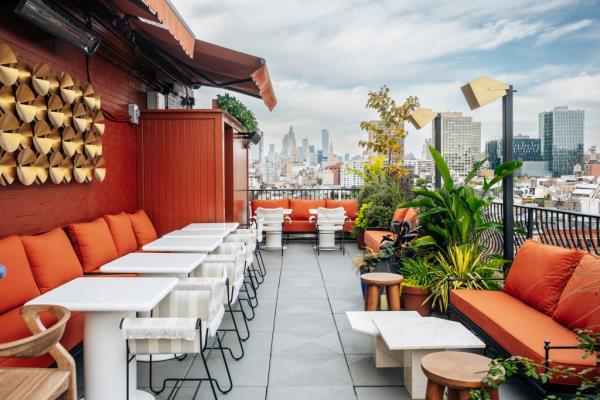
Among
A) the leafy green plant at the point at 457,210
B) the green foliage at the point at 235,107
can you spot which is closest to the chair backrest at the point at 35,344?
the leafy green plant at the point at 457,210

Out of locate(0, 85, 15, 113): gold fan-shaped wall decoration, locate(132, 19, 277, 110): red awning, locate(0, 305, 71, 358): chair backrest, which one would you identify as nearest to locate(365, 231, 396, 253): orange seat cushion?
locate(132, 19, 277, 110): red awning

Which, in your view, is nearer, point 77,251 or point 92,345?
point 92,345

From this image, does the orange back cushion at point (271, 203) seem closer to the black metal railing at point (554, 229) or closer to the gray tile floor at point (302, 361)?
the gray tile floor at point (302, 361)

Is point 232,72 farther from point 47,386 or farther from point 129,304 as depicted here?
point 47,386

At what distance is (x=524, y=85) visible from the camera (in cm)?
480

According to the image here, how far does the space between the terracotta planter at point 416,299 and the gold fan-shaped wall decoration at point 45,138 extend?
378 centimetres

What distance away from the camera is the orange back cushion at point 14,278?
11.1ft

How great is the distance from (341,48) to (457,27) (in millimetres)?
3081

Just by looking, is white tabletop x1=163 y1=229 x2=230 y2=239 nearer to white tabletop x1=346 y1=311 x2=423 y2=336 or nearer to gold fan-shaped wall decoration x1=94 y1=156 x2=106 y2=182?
gold fan-shaped wall decoration x1=94 y1=156 x2=106 y2=182

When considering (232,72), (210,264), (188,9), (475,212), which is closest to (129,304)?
(210,264)

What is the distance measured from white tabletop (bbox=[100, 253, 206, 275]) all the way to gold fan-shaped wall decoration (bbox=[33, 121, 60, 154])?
4.01ft

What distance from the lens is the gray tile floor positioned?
3.32 metres

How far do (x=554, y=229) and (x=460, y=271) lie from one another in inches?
45.2

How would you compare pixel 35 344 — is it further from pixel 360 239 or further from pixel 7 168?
pixel 360 239
